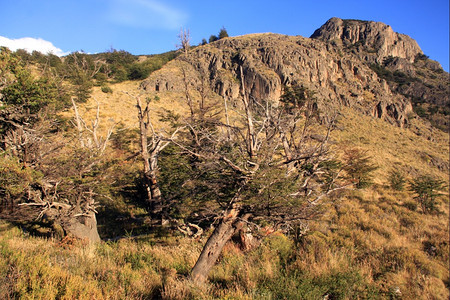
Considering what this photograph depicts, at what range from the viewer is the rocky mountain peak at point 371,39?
8681 centimetres

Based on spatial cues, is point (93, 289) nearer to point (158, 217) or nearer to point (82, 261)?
point (82, 261)

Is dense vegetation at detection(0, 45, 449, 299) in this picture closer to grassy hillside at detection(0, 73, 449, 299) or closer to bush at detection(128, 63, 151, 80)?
grassy hillside at detection(0, 73, 449, 299)

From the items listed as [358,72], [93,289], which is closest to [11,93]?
[93,289]

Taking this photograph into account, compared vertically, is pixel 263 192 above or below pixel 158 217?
above

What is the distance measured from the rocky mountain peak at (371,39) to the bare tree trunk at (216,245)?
101 m

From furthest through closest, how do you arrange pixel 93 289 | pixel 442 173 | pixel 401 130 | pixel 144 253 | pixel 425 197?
pixel 401 130 < pixel 442 173 < pixel 425 197 < pixel 144 253 < pixel 93 289

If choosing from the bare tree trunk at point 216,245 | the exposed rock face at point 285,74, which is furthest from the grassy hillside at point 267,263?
the exposed rock face at point 285,74

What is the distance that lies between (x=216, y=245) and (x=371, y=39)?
383 feet

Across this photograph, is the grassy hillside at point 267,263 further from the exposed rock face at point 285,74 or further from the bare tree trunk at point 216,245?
the exposed rock face at point 285,74

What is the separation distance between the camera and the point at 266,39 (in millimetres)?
65688

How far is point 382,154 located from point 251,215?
36.7 meters

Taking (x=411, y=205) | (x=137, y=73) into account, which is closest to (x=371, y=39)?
(x=137, y=73)

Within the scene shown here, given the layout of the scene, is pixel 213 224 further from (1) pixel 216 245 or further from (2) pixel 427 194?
(2) pixel 427 194

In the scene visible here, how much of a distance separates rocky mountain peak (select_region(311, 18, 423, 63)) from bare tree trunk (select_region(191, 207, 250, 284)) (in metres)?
101
